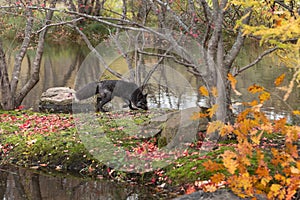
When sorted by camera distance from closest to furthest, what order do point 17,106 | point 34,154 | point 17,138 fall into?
point 34,154, point 17,138, point 17,106

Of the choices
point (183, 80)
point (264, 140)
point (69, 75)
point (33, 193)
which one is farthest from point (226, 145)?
point (69, 75)

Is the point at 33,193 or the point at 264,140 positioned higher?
the point at 264,140

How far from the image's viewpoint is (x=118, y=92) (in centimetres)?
1124

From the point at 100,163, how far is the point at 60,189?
97cm

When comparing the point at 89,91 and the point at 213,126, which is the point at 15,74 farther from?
the point at 213,126

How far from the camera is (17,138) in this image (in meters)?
8.76

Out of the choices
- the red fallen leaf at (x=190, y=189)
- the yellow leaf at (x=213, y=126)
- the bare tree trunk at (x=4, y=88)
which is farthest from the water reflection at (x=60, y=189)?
the bare tree trunk at (x=4, y=88)

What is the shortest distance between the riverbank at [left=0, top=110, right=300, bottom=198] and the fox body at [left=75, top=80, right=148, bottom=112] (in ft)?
2.07

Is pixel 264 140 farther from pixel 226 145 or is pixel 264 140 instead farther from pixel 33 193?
pixel 33 193

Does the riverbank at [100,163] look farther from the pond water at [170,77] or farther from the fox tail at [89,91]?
the pond water at [170,77]

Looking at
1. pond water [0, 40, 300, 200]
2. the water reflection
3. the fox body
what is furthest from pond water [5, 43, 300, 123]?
the water reflection

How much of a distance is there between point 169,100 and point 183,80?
3239 millimetres

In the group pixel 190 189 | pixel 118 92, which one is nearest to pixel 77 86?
pixel 118 92

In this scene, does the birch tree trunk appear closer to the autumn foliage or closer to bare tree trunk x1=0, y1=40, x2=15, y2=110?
bare tree trunk x1=0, y1=40, x2=15, y2=110
